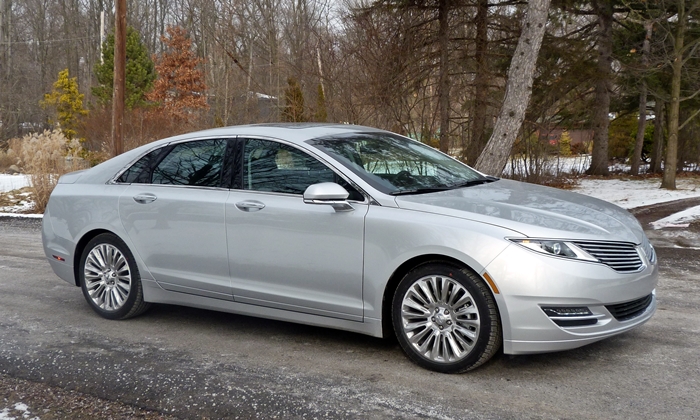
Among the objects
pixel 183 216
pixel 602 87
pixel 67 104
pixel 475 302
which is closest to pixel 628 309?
pixel 475 302

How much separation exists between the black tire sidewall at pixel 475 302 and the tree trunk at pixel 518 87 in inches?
335

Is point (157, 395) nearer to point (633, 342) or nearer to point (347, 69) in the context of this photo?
point (633, 342)

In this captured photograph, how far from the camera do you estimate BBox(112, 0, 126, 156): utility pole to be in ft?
54.2

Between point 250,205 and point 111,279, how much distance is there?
1665mm

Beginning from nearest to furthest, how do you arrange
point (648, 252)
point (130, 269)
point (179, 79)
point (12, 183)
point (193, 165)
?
point (648, 252) < point (193, 165) < point (130, 269) < point (12, 183) < point (179, 79)

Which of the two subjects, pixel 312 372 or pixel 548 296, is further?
pixel 312 372

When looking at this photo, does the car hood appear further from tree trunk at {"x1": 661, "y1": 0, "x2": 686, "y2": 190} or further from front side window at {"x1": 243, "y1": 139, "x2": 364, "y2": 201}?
tree trunk at {"x1": 661, "y1": 0, "x2": 686, "y2": 190}

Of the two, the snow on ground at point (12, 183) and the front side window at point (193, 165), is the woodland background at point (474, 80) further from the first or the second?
the front side window at point (193, 165)

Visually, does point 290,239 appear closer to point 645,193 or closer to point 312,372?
point 312,372

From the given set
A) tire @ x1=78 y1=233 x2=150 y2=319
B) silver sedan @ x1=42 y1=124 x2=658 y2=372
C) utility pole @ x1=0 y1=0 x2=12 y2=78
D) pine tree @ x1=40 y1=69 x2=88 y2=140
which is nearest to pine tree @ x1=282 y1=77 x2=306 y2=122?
→ silver sedan @ x1=42 y1=124 x2=658 y2=372

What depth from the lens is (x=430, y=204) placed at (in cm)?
447

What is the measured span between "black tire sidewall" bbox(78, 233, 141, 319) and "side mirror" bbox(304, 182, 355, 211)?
6.33ft

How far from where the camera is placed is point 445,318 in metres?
4.31

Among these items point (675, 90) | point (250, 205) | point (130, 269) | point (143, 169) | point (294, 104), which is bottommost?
point (130, 269)
